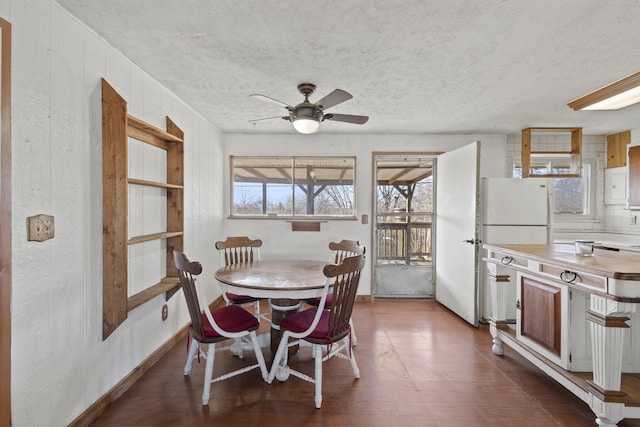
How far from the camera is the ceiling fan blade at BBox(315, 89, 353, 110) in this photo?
2.02 m

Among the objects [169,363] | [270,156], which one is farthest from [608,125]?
[169,363]

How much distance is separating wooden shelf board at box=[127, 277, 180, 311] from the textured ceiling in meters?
1.75

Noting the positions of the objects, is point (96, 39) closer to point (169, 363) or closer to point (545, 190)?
point (169, 363)

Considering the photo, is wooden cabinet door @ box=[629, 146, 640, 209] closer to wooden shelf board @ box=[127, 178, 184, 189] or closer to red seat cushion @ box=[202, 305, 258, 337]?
red seat cushion @ box=[202, 305, 258, 337]

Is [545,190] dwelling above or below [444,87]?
below

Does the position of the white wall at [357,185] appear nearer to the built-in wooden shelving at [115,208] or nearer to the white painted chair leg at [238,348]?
the white painted chair leg at [238,348]

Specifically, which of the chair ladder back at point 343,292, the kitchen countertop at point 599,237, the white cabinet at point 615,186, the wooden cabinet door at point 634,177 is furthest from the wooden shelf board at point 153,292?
the white cabinet at point 615,186

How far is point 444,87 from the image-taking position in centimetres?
259

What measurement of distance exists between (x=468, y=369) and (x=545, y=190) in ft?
7.18

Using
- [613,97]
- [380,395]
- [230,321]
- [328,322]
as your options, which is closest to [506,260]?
[380,395]

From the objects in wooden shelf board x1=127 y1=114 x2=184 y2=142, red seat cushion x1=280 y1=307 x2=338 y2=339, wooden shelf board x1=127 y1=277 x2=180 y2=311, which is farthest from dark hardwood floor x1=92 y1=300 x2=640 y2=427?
wooden shelf board x1=127 y1=114 x2=184 y2=142

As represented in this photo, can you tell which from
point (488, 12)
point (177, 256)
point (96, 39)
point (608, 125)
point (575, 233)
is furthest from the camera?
point (575, 233)

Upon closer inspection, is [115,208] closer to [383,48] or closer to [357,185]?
[383,48]

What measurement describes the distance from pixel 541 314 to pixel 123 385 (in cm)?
310
